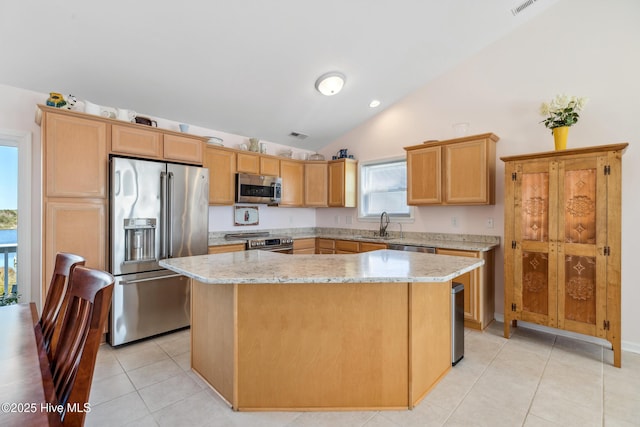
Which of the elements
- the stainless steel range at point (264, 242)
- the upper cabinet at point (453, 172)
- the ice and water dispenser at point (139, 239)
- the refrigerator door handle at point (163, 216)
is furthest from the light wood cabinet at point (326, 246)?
the ice and water dispenser at point (139, 239)

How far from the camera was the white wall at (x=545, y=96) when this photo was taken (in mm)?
2836

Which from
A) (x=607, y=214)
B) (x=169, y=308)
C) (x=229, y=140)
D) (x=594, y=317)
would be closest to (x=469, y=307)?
(x=594, y=317)

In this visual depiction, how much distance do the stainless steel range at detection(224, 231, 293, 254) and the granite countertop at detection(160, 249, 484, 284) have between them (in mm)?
1666

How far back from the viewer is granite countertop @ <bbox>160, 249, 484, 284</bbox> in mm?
1623

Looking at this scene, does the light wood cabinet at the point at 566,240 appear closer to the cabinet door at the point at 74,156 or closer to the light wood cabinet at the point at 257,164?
the light wood cabinet at the point at 257,164

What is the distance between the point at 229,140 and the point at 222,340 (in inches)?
126

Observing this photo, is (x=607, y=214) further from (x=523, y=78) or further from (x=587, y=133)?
(x=523, y=78)

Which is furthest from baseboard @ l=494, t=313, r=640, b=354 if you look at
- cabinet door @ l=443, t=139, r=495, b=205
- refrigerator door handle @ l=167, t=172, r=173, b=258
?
refrigerator door handle @ l=167, t=172, r=173, b=258

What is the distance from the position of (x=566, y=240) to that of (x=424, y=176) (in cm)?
160

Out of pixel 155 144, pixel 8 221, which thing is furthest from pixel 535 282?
pixel 8 221

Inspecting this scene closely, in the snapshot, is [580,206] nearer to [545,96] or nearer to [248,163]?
[545,96]

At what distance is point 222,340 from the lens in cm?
198

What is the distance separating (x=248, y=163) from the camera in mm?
4340

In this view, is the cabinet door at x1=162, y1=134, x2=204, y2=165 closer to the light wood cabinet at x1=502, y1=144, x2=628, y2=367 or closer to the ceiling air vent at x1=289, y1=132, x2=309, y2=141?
the ceiling air vent at x1=289, y1=132, x2=309, y2=141
